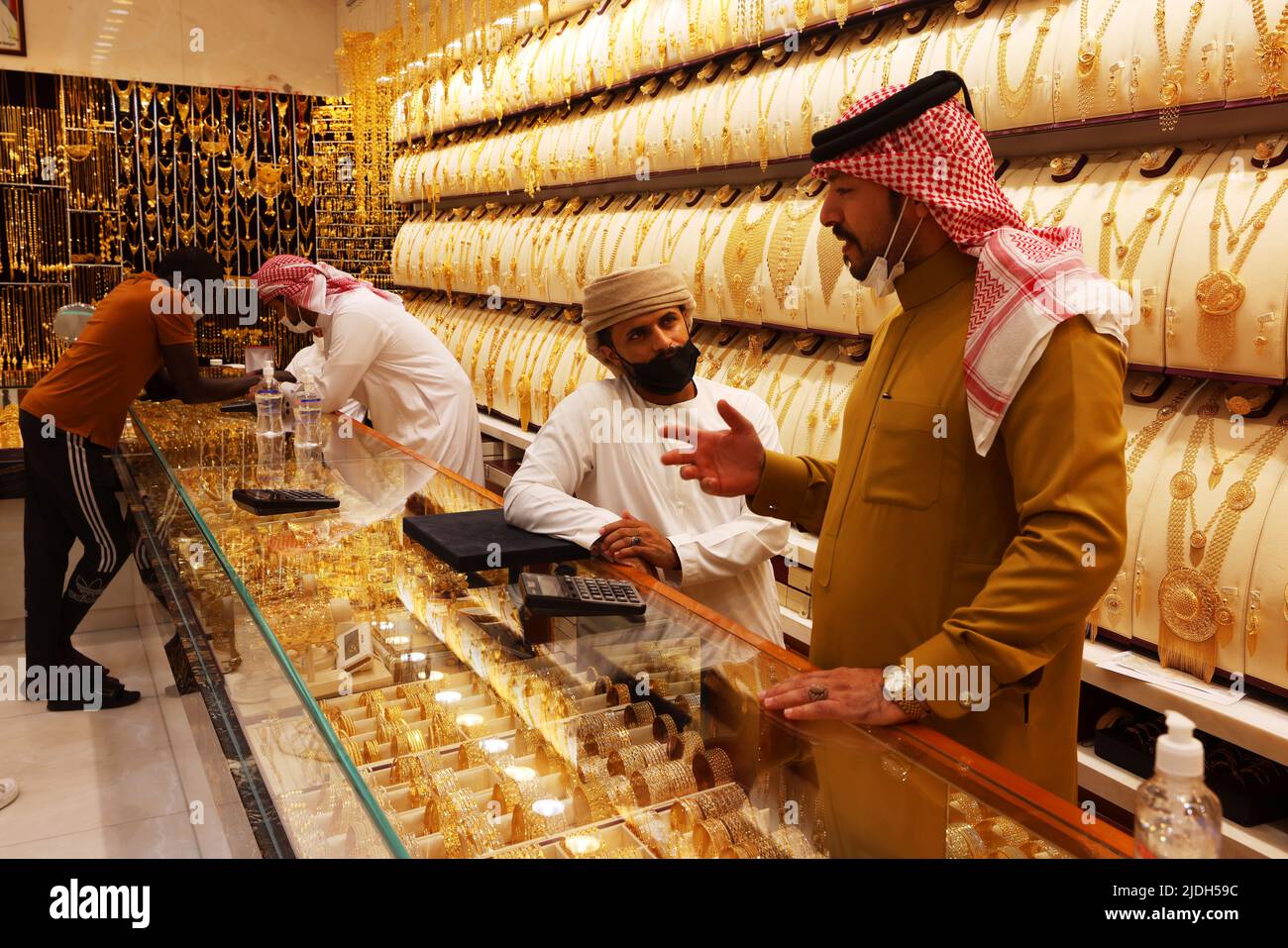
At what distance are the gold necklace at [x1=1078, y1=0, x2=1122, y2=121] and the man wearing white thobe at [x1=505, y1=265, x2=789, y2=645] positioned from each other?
982 mm

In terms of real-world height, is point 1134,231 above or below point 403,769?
above

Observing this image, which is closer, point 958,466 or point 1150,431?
point 958,466

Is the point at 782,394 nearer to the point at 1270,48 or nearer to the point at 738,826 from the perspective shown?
the point at 1270,48

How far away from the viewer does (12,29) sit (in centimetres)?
748

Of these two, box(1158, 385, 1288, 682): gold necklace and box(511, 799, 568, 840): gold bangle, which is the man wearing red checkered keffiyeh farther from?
box(1158, 385, 1288, 682): gold necklace

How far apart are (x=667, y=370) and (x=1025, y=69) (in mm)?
1119

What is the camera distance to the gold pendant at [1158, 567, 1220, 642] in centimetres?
206

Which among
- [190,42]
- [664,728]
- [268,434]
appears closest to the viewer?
[664,728]

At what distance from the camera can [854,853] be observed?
1.09m

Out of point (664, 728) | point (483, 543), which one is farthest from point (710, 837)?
point (483, 543)

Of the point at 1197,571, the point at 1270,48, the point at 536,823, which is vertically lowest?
the point at 536,823

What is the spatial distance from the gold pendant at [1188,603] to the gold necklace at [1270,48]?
0.92m
